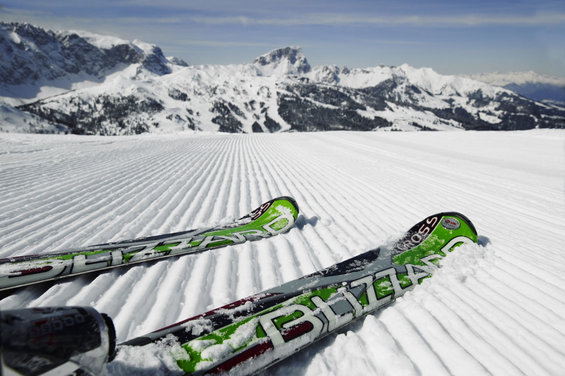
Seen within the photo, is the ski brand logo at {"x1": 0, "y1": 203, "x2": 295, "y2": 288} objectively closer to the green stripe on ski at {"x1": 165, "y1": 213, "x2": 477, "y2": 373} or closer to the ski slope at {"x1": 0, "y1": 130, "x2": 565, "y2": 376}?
the ski slope at {"x1": 0, "y1": 130, "x2": 565, "y2": 376}

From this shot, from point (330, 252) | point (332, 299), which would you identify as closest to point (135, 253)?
point (332, 299)

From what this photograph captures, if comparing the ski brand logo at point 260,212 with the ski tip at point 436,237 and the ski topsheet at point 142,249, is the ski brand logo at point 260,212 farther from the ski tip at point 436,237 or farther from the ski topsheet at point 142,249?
the ski tip at point 436,237

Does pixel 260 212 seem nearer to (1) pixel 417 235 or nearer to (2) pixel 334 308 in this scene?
(1) pixel 417 235

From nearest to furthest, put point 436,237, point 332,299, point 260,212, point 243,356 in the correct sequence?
1. point 243,356
2. point 332,299
3. point 436,237
4. point 260,212

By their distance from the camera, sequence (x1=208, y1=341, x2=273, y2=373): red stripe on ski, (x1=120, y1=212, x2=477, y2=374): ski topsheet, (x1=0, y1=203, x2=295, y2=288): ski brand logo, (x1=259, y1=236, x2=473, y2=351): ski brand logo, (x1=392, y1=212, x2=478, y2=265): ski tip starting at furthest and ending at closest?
(x1=392, y1=212, x2=478, y2=265): ski tip
(x1=0, y1=203, x2=295, y2=288): ski brand logo
(x1=259, y1=236, x2=473, y2=351): ski brand logo
(x1=120, y1=212, x2=477, y2=374): ski topsheet
(x1=208, y1=341, x2=273, y2=373): red stripe on ski

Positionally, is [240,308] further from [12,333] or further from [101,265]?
[101,265]

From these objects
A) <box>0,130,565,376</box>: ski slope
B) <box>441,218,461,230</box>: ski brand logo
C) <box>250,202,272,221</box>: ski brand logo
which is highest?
<box>441,218,461,230</box>: ski brand logo

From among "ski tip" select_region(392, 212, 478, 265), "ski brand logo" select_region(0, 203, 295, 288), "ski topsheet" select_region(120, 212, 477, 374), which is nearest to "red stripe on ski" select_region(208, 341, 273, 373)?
"ski topsheet" select_region(120, 212, 477, 374)

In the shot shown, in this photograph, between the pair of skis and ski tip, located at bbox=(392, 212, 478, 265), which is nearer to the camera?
the pair of skis
